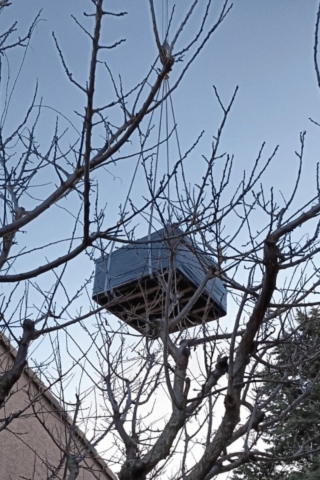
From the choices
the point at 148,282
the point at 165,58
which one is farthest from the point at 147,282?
the point at 165,58

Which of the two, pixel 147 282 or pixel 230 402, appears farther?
pixel 147 282

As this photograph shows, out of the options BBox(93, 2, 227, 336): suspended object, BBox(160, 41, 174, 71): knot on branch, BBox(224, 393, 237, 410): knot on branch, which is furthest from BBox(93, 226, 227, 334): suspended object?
BBox(160, 41, 174, 71): knot on branch

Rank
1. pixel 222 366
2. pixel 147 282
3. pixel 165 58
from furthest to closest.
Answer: pixel 147 282, pixel 222 366, pixel 165 58

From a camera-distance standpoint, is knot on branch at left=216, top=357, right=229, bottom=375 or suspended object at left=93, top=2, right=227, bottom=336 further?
suspended object at left=93, top=2, right=227, bottom=336

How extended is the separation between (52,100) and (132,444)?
2.42 metres

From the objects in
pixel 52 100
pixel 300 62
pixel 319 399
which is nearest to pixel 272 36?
pixel 300 62

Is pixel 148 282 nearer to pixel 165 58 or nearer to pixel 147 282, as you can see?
pixel 147 282

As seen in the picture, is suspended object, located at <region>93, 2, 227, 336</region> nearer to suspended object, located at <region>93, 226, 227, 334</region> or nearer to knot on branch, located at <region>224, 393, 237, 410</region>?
suspended object, located at <region>93, 226, 227, 334</region>

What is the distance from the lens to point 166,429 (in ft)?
11.4

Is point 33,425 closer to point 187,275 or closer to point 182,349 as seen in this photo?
point 187,275

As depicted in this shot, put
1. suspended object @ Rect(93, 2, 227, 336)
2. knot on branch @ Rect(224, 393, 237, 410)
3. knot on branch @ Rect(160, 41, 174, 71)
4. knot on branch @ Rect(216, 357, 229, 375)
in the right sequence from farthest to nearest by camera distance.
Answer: suspended object @ Rect(93, 2, 227, 336)
knot on branch @ Rect(216, 357, 229, 375)
knot on branch @ Rect(224, 393, 237, 410)
knot on branch @ Rect(160, 41, 174, 71)

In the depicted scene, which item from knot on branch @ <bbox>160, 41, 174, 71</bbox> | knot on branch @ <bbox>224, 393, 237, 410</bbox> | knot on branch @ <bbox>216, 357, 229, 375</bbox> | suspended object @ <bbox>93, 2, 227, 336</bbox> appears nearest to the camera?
knot on branch @ <bbox>160, 41, 174, 71</bbox>

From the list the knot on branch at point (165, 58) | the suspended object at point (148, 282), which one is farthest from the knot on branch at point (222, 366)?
the knot on branch at point (165, 58)

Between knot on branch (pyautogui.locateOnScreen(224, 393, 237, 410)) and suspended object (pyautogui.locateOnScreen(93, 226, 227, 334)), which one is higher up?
suspended object (pyautogui.locateOnScreen(93, 226, 227, 334))
